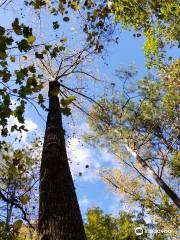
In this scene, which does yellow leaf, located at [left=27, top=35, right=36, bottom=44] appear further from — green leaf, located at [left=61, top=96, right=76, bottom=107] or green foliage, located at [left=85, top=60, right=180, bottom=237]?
green foliage, located at [left=85, top=60, right=180, bottom=237]

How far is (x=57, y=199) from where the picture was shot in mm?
3789

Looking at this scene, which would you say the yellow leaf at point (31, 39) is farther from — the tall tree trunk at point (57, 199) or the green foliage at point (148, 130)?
the green foliage at point (148, 130)

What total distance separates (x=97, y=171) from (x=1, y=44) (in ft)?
60.0

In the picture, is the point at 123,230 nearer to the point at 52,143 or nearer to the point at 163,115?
the point at 163,115

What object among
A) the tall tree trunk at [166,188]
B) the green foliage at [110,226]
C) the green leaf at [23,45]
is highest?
the green foliage at [110,226]

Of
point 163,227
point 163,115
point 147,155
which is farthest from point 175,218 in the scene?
point 163,115

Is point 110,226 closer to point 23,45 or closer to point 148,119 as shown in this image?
point 148,119

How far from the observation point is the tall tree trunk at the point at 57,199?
3402 millimetres

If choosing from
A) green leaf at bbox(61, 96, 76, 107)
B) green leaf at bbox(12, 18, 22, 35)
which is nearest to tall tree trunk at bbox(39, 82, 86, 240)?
green leaf at bbox(61, 96, 76, 107)

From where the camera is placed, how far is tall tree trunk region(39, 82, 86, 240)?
3402 mm

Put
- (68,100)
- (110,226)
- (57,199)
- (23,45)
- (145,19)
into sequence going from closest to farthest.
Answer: (57,199), (23,45), (68,100), (145,19), (110,226)

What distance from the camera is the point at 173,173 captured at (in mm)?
18719

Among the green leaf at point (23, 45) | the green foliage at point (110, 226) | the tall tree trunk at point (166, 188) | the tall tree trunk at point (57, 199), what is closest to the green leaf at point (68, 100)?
the tall tree trunk at point (57, 199)

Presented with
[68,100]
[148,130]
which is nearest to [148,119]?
[148,130]
